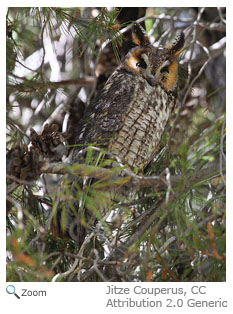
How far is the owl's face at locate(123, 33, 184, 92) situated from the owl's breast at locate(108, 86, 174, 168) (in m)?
→ 0.06

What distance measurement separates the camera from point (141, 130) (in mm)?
1679

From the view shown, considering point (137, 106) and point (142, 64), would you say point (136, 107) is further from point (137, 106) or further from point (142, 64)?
Answer: point (142, 64)

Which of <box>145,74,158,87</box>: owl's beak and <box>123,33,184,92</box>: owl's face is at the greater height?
<box>123,33,184,92</box>: owl's face

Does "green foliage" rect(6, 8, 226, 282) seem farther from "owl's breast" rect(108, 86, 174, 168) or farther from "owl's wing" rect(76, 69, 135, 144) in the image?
"owl's wing" rect(76, 69, 135, 144)

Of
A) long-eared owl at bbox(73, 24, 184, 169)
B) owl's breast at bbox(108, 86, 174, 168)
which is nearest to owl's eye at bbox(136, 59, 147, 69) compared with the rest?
long-eared owl at bbox(73, 24, 184, 169)

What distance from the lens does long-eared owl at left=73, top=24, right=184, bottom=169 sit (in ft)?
5.48

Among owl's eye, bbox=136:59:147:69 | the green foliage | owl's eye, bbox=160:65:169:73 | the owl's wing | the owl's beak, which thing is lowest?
the green foliage

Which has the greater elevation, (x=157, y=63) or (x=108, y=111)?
(x=157, y=63)

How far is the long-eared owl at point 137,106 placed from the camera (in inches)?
65.7

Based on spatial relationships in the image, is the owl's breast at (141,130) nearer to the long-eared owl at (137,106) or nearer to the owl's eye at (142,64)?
the long-eared owl at (137,106)

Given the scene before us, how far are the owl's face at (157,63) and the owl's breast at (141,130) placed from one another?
0.19 ft

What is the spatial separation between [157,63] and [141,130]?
1.06 ft

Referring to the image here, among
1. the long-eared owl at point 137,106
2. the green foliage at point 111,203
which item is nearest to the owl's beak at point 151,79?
the long-eared owl at point 137,106

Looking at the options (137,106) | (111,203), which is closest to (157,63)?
(137,106)
